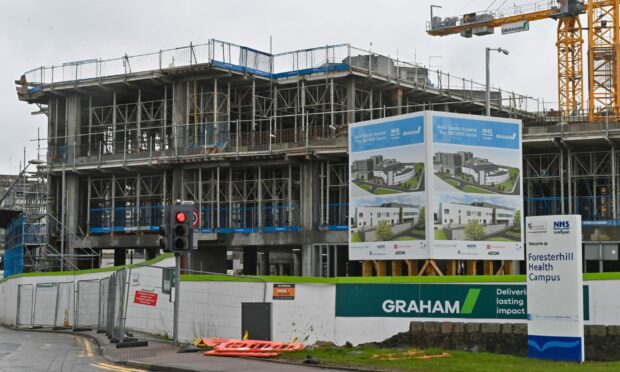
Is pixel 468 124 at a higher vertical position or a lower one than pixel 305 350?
higher

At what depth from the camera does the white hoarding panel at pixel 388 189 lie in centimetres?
3356

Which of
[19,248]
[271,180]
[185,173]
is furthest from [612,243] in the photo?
[19,248]

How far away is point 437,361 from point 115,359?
7640 millimetres

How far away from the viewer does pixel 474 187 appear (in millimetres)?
33469

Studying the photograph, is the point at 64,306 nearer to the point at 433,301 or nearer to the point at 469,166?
the point at 469,166

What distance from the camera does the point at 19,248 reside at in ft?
195

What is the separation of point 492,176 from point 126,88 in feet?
103

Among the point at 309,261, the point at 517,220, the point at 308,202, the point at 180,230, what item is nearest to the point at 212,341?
the point at 180,230

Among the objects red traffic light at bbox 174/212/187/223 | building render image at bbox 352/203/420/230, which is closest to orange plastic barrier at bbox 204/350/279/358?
red traffic light at bbox 174/212/187/223

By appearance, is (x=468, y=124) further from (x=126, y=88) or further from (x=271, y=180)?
(x=126, y=88)

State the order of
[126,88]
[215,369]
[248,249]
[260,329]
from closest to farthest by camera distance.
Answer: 1. [215,369]
2. [260,329]
3. [126,88]
4. [248,249]

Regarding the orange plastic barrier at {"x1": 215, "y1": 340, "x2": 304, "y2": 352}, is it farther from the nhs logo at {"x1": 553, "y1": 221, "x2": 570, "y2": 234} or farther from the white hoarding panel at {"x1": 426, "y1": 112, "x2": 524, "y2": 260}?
the white hoarding panel at {"x1": 426, "y1": 112, "x2": 524, "y2": 260}

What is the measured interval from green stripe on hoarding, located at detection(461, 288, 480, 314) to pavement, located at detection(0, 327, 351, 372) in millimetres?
5136

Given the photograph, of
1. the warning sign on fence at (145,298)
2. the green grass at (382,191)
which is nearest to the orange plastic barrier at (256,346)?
the warning sign on fence at (145,298)
